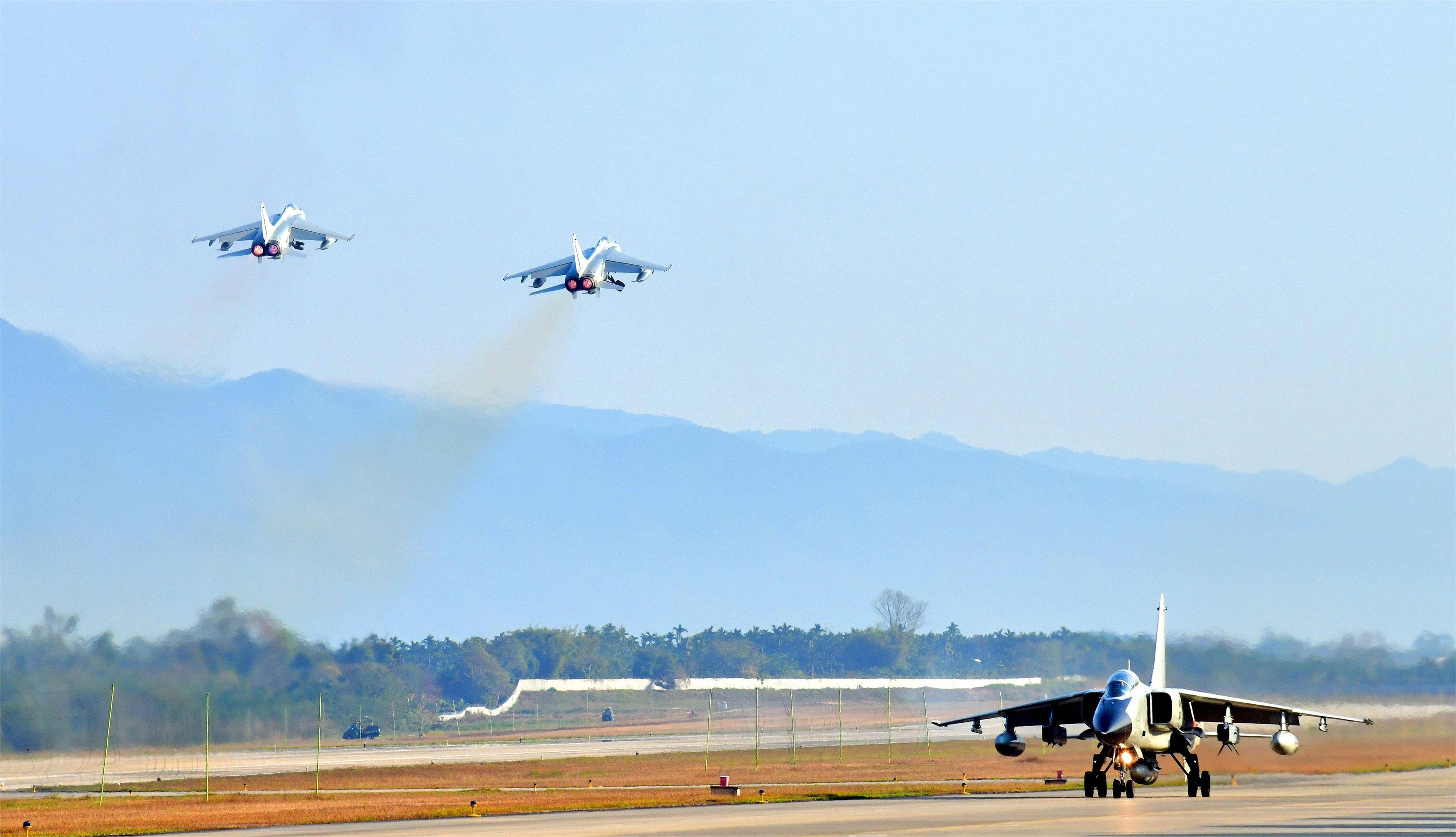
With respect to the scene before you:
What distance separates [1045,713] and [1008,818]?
15.8 m

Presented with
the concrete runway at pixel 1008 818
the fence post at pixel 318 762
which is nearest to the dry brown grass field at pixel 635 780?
the fence post at pixel 318 762

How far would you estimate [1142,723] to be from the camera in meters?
50.7

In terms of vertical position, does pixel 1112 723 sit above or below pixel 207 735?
above

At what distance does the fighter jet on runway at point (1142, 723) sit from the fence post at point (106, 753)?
27596 mm

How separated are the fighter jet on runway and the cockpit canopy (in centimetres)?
3

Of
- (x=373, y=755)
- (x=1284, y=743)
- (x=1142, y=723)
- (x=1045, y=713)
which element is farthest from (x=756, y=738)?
(x=1142, y=723)

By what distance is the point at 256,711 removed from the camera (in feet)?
259

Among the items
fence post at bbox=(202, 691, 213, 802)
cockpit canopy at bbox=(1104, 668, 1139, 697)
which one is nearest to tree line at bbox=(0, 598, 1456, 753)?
fence post at bbox=(202, 691, 213, 802)

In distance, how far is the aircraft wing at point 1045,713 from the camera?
183 ft

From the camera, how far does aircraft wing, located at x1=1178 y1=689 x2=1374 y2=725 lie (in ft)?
176

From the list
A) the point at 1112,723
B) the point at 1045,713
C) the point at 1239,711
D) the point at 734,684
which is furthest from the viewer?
the point at 734,684

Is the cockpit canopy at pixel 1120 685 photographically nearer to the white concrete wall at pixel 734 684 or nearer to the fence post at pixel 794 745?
the fence post at pixel 794 745

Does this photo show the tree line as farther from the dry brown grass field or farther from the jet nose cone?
the jet nose cone

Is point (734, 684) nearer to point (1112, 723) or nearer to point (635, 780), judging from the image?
point (635, 780)
